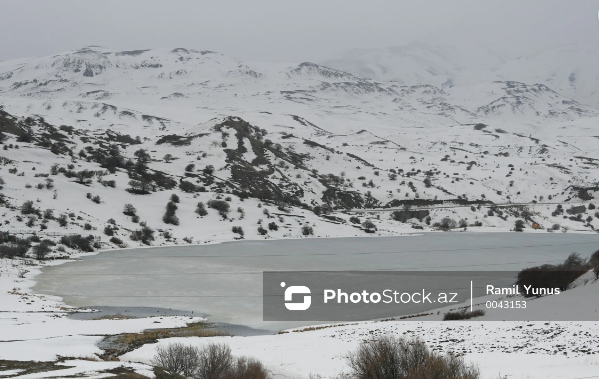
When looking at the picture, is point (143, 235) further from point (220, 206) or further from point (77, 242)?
point (220, 206)

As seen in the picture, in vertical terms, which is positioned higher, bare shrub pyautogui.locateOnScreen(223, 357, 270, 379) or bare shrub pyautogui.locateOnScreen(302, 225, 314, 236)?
bare shrub pyautogui.locateOnScreen(302, 225, 314, 236)

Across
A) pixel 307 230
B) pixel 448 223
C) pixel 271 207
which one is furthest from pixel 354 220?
pixel 448 223

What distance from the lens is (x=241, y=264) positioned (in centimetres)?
4562

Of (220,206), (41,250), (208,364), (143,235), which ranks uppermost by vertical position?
(220,206)

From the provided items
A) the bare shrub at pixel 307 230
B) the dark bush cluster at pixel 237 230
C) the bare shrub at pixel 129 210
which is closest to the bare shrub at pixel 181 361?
the dark bush cluster at pixel 237 230

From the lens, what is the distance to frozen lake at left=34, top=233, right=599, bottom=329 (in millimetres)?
32062

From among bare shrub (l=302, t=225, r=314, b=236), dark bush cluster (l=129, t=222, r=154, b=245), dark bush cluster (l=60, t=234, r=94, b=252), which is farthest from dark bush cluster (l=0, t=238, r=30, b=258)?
bare shrub (l=302, t=225, r=314, b=236)

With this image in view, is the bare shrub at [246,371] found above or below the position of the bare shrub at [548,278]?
below

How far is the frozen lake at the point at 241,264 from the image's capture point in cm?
3206

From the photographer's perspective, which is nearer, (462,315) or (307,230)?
(462,315)

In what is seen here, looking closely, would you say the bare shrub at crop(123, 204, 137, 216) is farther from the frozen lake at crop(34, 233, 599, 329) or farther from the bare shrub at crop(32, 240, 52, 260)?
the bare shrub at crop(32, 240, 52, 260)

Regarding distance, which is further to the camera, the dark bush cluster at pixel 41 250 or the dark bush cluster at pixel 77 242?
the dark bush cluster at pixel 77 242

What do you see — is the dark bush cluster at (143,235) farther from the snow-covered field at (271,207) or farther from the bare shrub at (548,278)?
the bare shrub at (548,278)

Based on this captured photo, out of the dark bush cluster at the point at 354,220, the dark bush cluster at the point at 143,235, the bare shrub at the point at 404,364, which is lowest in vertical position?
the bare shrub at the point at 404,364
